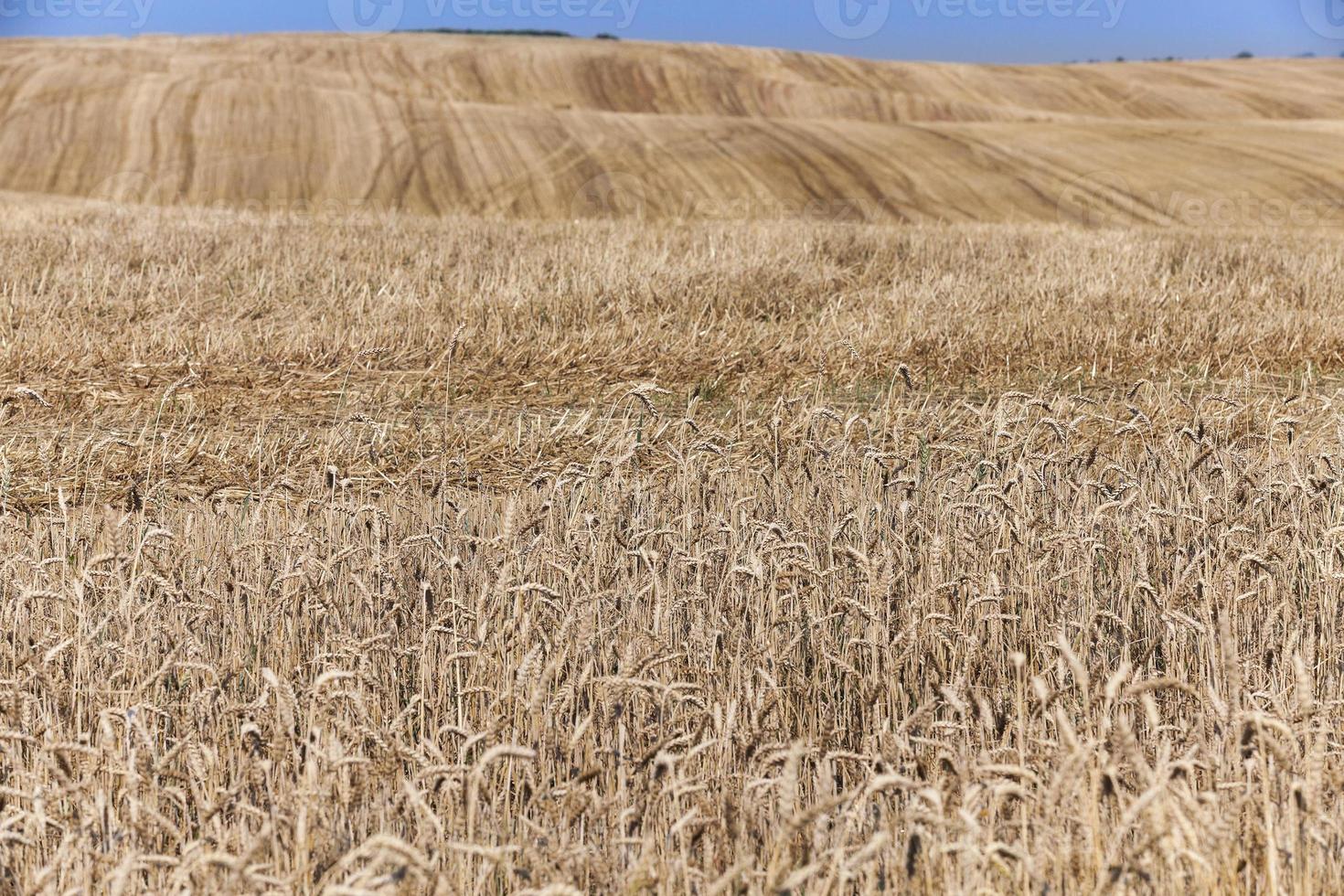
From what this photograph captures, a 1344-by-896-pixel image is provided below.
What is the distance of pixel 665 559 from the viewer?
3.52m

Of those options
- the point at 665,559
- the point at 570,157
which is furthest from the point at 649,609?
the point at 570,157

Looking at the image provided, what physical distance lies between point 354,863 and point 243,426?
3.80m

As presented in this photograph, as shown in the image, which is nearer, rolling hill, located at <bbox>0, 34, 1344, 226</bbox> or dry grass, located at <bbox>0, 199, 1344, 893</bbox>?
dry grass, located at <bbox>0, 199, 1344, 893</bbox>

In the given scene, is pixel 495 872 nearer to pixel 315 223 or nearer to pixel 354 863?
pixel 354 863

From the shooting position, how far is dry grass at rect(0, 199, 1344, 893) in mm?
2068

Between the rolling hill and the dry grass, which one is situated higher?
the dry grass

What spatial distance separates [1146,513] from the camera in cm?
342

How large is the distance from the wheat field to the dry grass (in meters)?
0.02

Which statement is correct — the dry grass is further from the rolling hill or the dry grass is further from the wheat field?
the rolling hill

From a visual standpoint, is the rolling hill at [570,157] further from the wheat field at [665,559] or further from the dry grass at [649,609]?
the dry grass at [649,609]

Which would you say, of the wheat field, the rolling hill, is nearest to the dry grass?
the wheat field

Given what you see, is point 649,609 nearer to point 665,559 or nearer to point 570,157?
point 665,559

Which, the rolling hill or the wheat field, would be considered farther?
the rolling hill

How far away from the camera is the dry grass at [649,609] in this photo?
2068 mm
